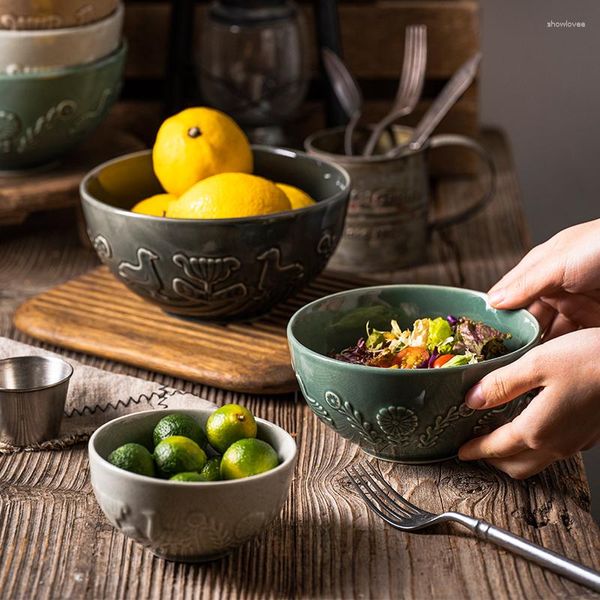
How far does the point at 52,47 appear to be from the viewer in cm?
123

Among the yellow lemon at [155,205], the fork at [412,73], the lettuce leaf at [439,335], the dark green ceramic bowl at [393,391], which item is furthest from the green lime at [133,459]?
the fork at [412,73]

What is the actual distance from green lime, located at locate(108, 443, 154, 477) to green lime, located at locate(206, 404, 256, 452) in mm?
61

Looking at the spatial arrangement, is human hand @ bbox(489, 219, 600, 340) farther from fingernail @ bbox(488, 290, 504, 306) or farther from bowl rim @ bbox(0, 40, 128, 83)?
bowl rim @ bbox(0, 40, 128, 83)

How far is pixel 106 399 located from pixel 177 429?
211mm

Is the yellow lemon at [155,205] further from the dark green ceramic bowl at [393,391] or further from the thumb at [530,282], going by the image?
the thumb at [530,282]

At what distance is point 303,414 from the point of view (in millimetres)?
966

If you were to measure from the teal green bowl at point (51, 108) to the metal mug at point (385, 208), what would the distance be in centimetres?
26

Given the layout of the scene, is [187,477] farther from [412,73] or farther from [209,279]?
[412,73]

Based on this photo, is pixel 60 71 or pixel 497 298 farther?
pixel 60 71

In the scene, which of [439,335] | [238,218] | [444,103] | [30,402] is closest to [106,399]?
[30,402]

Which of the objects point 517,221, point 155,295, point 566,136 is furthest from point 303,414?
point 566,136

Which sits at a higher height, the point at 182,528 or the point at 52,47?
the point at 52,47

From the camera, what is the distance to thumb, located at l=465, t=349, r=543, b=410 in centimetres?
78

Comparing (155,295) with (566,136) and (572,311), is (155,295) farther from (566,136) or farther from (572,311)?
(566,136)
